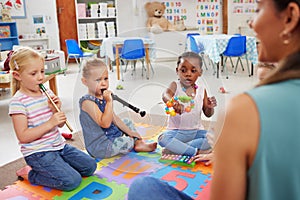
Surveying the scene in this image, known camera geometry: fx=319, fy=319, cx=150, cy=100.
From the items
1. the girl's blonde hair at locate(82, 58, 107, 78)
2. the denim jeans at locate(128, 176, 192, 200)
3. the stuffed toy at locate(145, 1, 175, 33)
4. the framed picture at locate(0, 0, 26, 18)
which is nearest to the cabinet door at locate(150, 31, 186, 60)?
the girl's blonde hair at locate(82, 58, 107, 78)

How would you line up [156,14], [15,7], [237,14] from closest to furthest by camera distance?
[15,7]
[156,14]
[237,14]

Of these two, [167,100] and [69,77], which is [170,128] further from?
[69,77]

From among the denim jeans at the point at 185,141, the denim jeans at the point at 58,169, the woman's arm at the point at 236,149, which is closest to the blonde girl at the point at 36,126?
the denim jeans at the point at 58,169

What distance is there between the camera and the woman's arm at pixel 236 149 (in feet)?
1.24

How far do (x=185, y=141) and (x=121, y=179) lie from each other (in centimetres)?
38

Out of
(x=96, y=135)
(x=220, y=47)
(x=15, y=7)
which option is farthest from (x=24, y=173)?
(x=15, y=7)

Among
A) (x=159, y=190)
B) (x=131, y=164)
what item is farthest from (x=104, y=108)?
(x=159, y=190)

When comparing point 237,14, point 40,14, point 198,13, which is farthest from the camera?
point 237,14

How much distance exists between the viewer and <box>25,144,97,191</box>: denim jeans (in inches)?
49.3

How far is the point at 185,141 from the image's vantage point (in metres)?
1.54

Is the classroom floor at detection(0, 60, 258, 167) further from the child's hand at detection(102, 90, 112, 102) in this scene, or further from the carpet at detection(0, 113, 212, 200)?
the carpet at detection(0, 113, 212, 200)

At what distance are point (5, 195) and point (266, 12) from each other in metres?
1.19

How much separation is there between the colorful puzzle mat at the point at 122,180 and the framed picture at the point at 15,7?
4.25 m

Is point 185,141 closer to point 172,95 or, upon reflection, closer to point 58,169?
point 172,95
